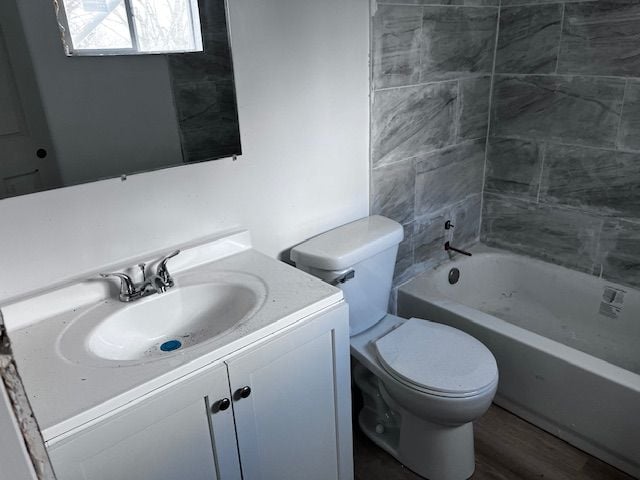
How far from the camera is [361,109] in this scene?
77.2 inches

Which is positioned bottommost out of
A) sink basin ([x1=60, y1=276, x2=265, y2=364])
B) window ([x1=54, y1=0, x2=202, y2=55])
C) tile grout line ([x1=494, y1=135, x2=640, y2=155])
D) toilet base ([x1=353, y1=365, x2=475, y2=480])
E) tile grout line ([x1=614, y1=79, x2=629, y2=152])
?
toilet base ([x1=353, y1=365, x2=475, y2=480])

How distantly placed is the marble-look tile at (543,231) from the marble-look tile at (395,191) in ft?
2.25

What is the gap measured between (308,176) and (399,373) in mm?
773

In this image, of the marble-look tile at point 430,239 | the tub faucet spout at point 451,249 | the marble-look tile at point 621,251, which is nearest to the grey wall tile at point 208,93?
the marble-look tile at point 430,239

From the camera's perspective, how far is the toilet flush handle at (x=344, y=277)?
1764mm

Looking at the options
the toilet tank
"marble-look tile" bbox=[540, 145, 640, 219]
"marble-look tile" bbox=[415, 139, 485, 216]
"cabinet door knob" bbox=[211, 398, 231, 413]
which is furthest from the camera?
"marble-look tile" bbox=[415, 139, 485, 216]

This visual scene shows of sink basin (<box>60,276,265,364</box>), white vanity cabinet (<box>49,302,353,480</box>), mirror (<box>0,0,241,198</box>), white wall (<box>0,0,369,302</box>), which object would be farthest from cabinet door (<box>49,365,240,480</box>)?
mirror (<box>0,0,241,198</box>)

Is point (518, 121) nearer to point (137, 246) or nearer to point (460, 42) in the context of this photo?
point (460, 42)

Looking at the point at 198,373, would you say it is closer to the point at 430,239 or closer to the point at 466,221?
the point at 430,239

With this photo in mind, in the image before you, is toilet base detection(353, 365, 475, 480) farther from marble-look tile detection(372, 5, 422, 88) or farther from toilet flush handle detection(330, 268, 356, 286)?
marble-look tile detection(372, 5, 422, 88)

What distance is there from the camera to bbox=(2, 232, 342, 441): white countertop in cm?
100

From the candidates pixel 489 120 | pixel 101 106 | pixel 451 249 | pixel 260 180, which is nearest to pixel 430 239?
pixel 451 249

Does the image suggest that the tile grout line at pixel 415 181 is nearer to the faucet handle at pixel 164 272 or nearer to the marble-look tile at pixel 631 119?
the marble-look tile at pixel 631 119

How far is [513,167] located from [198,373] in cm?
207
